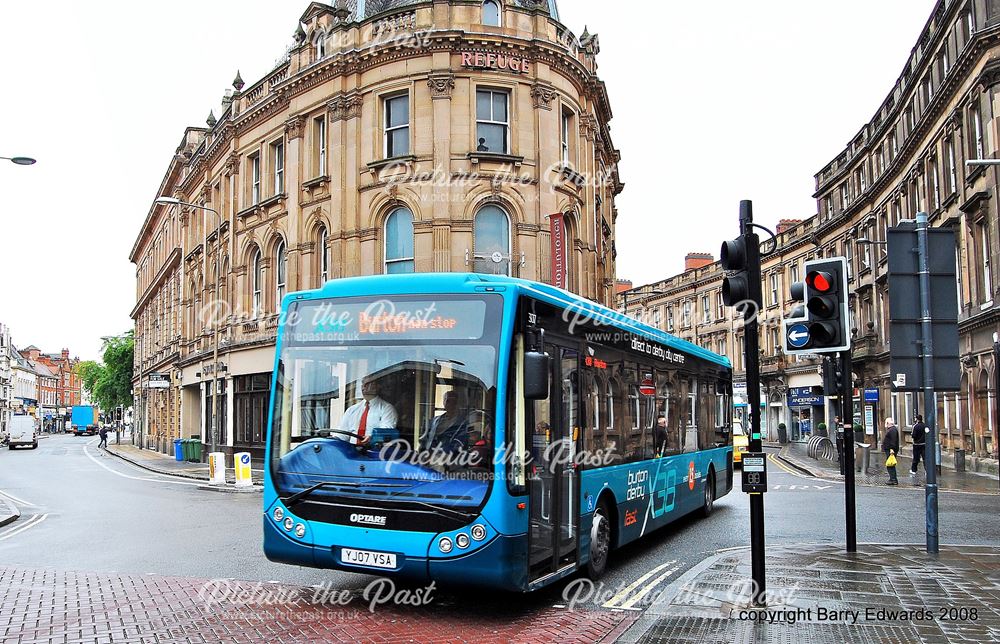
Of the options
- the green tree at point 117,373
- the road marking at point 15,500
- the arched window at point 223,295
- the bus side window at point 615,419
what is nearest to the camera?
the bus side window at point 615,419

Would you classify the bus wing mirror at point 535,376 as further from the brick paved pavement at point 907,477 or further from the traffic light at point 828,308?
the brick paved pavement at point 907,477

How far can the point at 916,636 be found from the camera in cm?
711

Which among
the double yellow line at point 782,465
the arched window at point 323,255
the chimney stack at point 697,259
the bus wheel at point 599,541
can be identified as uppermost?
the chimney stack at point 697,259

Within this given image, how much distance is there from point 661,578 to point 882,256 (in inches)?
1560

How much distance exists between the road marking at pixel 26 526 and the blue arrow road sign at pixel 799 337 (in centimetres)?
1238

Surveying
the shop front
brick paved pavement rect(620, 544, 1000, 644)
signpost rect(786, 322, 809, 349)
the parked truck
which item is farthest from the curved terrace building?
the parked truck

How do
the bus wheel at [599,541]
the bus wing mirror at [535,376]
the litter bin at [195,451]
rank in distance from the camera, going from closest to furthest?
the bus wing mirror at [535,376], the bus wheel at [599,541], the litter bin at [195,451]

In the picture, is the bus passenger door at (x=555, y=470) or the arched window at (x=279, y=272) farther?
the arched window at (x=279, y=272)

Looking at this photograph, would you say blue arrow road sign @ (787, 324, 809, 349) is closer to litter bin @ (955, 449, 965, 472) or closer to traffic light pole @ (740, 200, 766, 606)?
traffic light pole @ (740, 200, 766, 606)

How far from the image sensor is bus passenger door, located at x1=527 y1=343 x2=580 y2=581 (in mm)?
8188

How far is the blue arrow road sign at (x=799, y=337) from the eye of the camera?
31.8 feet

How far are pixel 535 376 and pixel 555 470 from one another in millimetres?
1366

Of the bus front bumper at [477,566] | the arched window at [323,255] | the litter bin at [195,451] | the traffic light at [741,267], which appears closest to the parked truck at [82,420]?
the litter bin at [195,451]

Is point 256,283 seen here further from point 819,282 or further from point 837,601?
point 837,601
